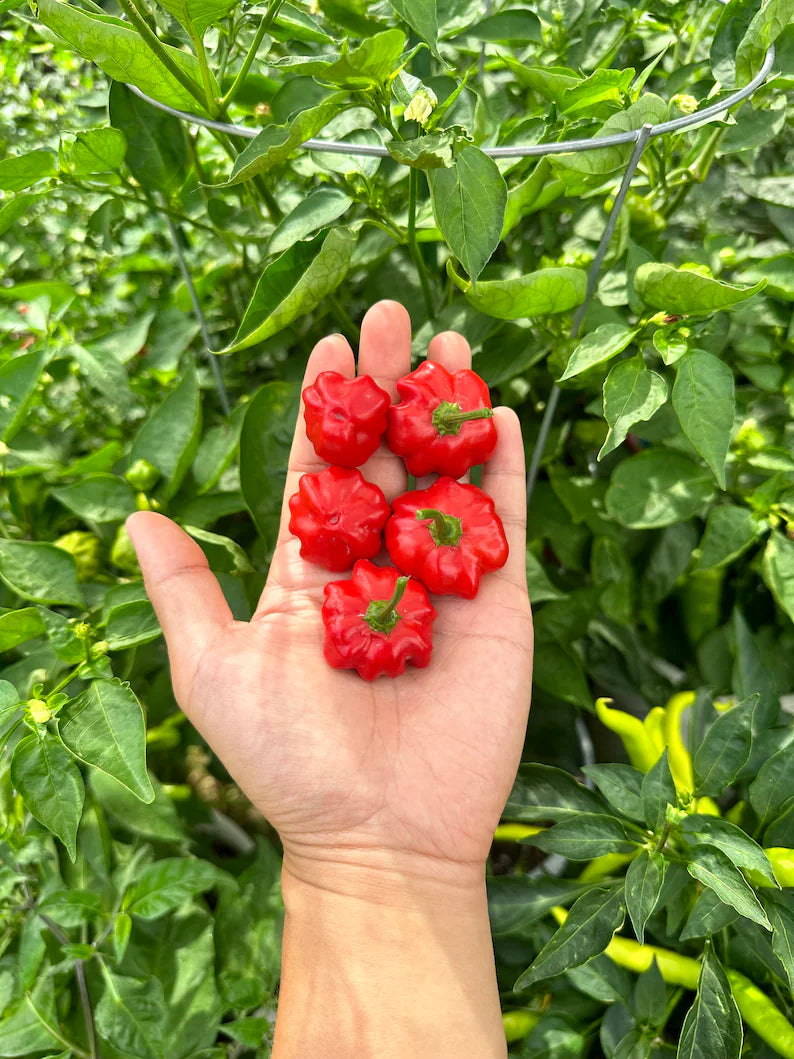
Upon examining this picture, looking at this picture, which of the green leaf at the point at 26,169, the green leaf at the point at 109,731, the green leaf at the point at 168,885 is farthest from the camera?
the green leaf at the point at 168,885

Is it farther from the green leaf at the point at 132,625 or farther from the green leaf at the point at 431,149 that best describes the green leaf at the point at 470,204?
the green leaf at the point at 132,625

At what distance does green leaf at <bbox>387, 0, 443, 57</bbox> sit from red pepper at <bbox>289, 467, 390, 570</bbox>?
0.50 metres

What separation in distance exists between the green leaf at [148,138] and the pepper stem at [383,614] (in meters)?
0.60

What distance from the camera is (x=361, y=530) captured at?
1.07 metres

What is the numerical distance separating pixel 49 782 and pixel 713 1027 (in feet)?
2.56

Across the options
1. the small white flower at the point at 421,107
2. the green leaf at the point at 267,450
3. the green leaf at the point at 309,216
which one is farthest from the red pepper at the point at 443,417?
the small white flower at the point at 421,107

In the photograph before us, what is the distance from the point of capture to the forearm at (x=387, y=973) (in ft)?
2.94

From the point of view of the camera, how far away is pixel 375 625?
977mm

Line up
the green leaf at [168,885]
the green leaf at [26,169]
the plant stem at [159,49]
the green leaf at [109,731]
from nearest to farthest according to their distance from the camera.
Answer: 1. the plant stem at [159,49]
2. the green leaf at [109,731]
3. the green leaf at [26,169]
4. the green leaf at [168,885]

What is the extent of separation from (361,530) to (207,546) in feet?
0.70

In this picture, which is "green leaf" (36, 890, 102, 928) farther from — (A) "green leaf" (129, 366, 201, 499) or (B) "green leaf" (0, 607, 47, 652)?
(A) "green leaf" (129, 366, 201, 499)

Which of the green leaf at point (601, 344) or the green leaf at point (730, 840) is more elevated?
the green leaf at point (601, 344)

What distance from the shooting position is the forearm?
0.90 m

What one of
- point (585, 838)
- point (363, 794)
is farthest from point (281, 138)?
point (585, 838)
